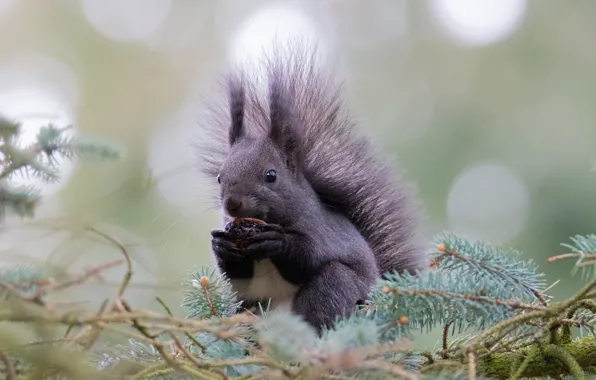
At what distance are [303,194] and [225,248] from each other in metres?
0.29

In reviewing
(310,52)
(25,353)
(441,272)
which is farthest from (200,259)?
(25,353)

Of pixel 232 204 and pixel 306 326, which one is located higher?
pixel 232 204

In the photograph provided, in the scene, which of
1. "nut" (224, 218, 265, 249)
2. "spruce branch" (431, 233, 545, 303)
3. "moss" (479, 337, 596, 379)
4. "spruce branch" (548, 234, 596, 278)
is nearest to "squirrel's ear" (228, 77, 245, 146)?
"nut" (224, 218, 265, 249)

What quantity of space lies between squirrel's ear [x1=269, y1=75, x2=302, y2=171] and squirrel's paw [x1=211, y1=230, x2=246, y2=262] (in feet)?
1.06

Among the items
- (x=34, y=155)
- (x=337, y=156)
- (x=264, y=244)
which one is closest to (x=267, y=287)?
(x=264, y=244)

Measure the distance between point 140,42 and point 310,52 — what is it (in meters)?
3.66

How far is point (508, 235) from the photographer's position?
3.45 meters

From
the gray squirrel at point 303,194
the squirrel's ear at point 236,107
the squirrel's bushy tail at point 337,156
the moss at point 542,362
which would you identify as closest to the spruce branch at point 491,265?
the moss at point 542,362

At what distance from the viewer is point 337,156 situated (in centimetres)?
206

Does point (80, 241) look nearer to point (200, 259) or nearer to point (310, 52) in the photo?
point (310, 52)

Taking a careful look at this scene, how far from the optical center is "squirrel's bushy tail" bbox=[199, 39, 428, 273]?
6.72 ft

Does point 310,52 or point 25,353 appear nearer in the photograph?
point 25,353

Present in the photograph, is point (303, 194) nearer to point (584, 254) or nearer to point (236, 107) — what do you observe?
point (236, 107)

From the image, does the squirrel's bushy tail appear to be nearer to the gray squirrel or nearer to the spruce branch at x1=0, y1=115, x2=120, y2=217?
the gray squirrel
